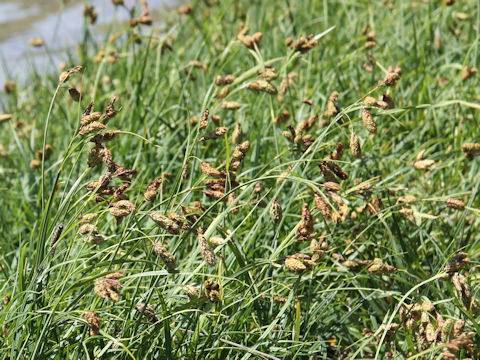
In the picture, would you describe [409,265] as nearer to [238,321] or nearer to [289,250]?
[289,250]

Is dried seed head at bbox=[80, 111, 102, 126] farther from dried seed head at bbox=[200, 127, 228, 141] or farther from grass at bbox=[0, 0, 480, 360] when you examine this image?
dried seed head at bbox=[200, 127, 228, 141]

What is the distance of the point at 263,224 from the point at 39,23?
5.74 m

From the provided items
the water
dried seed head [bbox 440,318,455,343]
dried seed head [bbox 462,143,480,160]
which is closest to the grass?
dried seed head [bbox 440,318,455,343]

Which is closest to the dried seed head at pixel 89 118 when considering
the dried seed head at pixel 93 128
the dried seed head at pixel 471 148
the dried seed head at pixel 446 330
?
the dried seed head at pixel 93 128

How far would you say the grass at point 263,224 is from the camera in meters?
1.87

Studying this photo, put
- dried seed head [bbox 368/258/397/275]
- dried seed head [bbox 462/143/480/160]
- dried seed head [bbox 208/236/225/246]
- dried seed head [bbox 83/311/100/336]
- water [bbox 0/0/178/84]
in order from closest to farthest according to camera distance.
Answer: dried seed head [bbox 83/311/100/336]
dried seed head [bbox 208/236/225/246]
dried seed head [bbox 368/258/397/275]
dried seed head [bbox 462/143/480/160]
water [bbox 0/0/178/84]

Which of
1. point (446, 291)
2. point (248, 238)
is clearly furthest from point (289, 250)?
point (446, 291)

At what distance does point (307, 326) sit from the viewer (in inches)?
85.6

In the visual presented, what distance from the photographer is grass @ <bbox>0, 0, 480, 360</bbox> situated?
1.87 meters

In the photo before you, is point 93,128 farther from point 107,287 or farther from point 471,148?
point 471,148

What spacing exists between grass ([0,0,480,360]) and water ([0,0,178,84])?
7.75 ft

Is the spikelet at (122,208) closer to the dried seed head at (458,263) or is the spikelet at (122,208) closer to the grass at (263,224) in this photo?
the grass at (263,224)

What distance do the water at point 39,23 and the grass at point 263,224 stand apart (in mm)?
2363

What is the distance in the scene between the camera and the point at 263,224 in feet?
8.63
